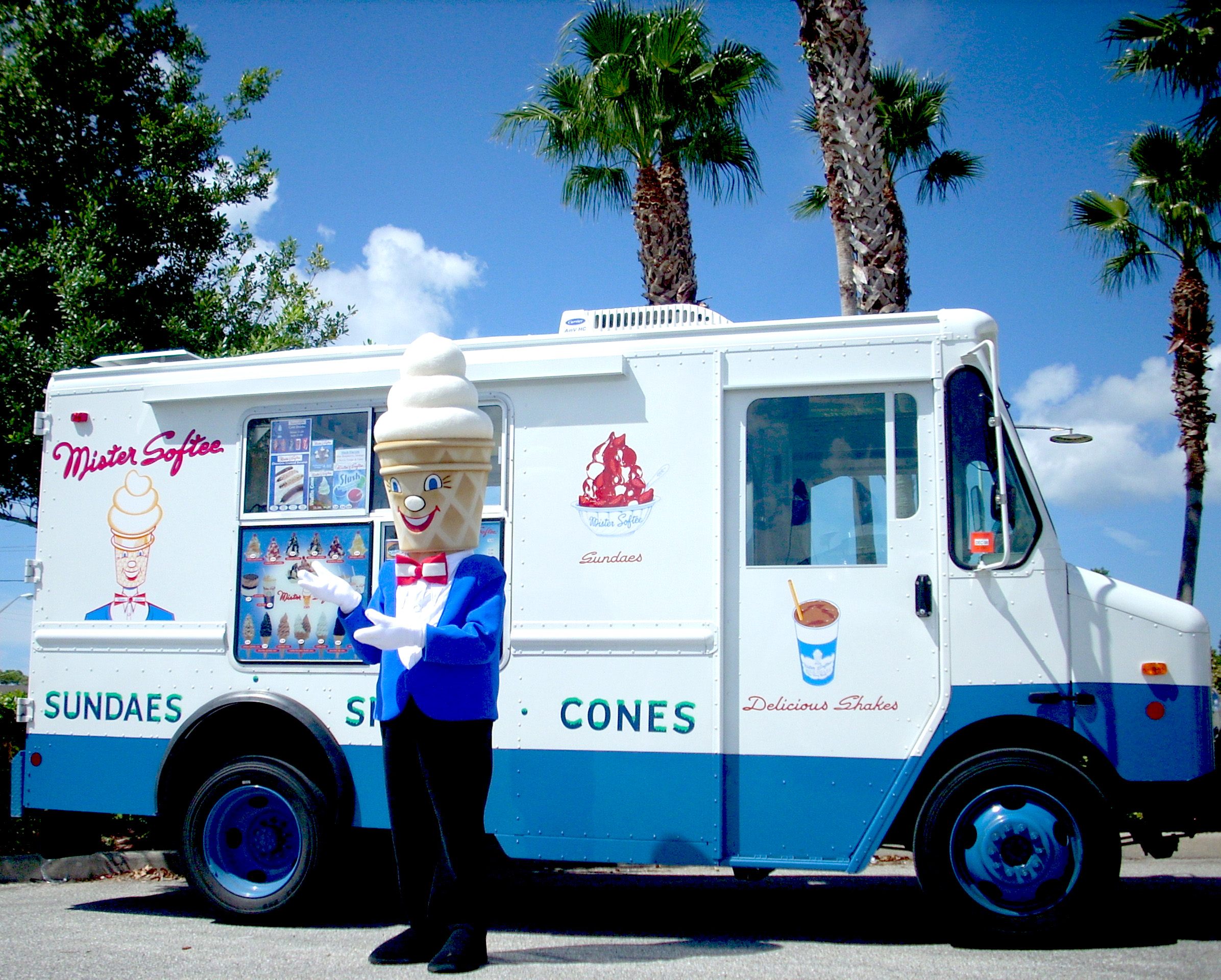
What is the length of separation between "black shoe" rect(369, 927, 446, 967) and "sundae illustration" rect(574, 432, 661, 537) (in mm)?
1933

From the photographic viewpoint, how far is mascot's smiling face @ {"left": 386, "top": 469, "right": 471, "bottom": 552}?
445 centimetres

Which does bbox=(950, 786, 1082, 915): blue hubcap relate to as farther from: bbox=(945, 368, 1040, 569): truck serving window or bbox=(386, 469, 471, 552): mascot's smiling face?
bbox=(386, 469, 471, 552): mascot's smiling face

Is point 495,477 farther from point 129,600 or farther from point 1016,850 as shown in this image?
point 1016,850

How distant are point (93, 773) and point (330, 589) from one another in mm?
2492

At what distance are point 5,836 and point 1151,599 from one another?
7713 mm

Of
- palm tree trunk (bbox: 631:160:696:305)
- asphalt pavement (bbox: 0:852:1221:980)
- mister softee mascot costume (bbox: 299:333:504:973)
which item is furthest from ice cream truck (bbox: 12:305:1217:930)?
palm tree trunk (bbox: 631:160:696:305)

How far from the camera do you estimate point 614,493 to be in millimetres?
5191

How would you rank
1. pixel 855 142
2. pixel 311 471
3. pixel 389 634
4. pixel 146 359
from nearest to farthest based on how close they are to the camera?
1. pixel 389 634
2. pixel 311 471
3. pixel 146 359
4. pixel 855 142

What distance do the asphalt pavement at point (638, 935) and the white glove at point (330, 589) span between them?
1.52m

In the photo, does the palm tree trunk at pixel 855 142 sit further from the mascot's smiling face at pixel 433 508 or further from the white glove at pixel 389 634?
the white glove at pixel 389 634

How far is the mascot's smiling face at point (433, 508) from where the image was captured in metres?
4.45

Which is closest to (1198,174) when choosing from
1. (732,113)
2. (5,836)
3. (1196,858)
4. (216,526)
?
(732,113)

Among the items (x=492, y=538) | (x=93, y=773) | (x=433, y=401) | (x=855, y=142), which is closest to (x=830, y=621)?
(x=492, y=538)

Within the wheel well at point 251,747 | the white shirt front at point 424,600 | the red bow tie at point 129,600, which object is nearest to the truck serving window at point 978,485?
the white shirt front at point 424,600
